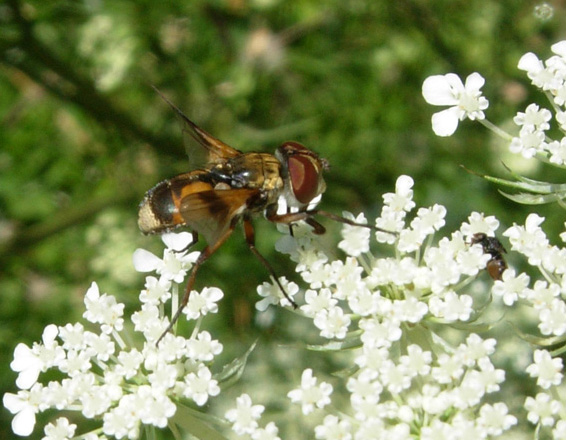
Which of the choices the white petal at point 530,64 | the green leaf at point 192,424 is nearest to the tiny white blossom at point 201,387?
the green leaf at point 192,424

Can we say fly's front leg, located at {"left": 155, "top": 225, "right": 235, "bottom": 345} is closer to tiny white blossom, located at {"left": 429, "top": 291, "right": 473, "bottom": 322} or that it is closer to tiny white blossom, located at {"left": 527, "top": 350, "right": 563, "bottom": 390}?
tiny white blossom, located at {"left": 429, "top": 291, "right": 473, "bottom": 322}

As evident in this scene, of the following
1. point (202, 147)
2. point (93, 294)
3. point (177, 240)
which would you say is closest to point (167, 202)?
point (177, 240)

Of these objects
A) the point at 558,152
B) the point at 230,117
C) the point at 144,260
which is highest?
the point at 230,117

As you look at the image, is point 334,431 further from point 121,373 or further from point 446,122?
point 446,122

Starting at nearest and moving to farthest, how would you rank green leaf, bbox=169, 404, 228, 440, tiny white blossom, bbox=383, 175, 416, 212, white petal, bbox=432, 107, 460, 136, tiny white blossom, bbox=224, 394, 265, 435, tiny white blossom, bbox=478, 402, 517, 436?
tiny white blossom, bbox=478, 402, 517, 436, tiny white blossom, bbox=224, 394, 265, 435, green leaf, bbox=169, 404, 228, 440, tiny white blossom, bbox=383, 175, 416, 212, white petal, bbox=432, 107, 460, 136

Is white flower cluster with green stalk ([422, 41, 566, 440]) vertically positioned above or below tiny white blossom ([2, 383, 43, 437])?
above

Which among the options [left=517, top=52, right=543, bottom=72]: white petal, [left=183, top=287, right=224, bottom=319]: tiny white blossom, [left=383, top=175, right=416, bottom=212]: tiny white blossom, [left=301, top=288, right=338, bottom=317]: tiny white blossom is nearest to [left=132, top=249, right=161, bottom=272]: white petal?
[left=183, top=287, right=224, bottom=319]: tiny white blossom

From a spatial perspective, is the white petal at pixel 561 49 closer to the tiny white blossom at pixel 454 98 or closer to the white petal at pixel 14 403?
the tiny white blossom at pixel 454 98
